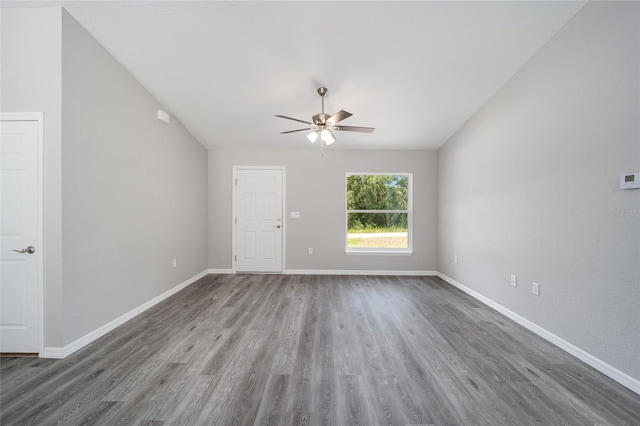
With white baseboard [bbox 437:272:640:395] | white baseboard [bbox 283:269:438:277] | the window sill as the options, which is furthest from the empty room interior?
the window sill

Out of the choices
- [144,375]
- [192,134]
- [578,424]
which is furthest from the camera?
[192,134]

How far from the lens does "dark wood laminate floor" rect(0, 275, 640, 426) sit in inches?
59.0

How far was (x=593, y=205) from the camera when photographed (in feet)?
6.78

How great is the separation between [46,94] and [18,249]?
1355 millimetres

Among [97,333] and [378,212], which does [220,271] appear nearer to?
[97,333]

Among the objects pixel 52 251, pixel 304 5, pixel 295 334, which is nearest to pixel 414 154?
pixel 304 5

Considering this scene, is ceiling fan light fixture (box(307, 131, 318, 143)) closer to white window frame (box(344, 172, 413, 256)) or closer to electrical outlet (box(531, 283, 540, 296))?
white window frame (box(344, 172, 413, 256))

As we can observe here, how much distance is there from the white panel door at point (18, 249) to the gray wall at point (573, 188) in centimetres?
471

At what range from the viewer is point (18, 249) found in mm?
2109

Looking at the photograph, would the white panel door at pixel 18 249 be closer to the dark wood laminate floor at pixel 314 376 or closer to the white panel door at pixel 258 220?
the dark wood laminate floor at pixel 314 376

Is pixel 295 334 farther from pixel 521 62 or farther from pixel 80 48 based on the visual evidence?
pixel 521 62

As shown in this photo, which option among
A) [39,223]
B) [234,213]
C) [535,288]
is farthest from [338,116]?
[234,213]

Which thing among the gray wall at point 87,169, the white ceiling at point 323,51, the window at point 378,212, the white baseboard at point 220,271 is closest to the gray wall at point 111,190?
the gray wall at point 87,169

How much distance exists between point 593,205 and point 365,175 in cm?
331
